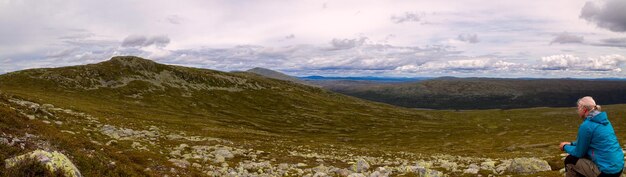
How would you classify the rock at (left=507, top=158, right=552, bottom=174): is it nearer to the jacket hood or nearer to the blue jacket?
the blue jacket

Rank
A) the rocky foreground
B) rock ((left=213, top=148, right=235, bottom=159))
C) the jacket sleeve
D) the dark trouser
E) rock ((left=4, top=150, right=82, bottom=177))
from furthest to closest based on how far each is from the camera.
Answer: rock ((left=213, top=148, right=235, bottom=159))
the rocky foreground
the dark trouser
the jacket sleeve
rock ((left=4, top=150, right=82, bottom=177))

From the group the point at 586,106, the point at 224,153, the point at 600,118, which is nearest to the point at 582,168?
the point at 600,118

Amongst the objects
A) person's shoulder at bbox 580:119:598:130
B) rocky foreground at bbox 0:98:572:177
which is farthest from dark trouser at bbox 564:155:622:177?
rocky foreground at bbox 0:98:572:177

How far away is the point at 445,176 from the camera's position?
981 inches

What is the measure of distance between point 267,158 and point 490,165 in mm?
19237

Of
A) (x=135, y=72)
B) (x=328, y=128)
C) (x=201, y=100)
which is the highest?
(x=135, y=72)

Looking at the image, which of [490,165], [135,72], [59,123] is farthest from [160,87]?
[490,165]

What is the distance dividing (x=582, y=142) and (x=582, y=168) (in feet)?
3.56

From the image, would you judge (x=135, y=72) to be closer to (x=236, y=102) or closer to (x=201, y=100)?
(x=201, y=100)

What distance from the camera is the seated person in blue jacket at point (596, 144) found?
1149 centimetres

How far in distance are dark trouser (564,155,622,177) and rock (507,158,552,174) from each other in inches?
409

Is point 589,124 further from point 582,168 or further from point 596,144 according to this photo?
point 582,168

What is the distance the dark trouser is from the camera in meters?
12.0

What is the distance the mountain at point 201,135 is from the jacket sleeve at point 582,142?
10243 millimetres
